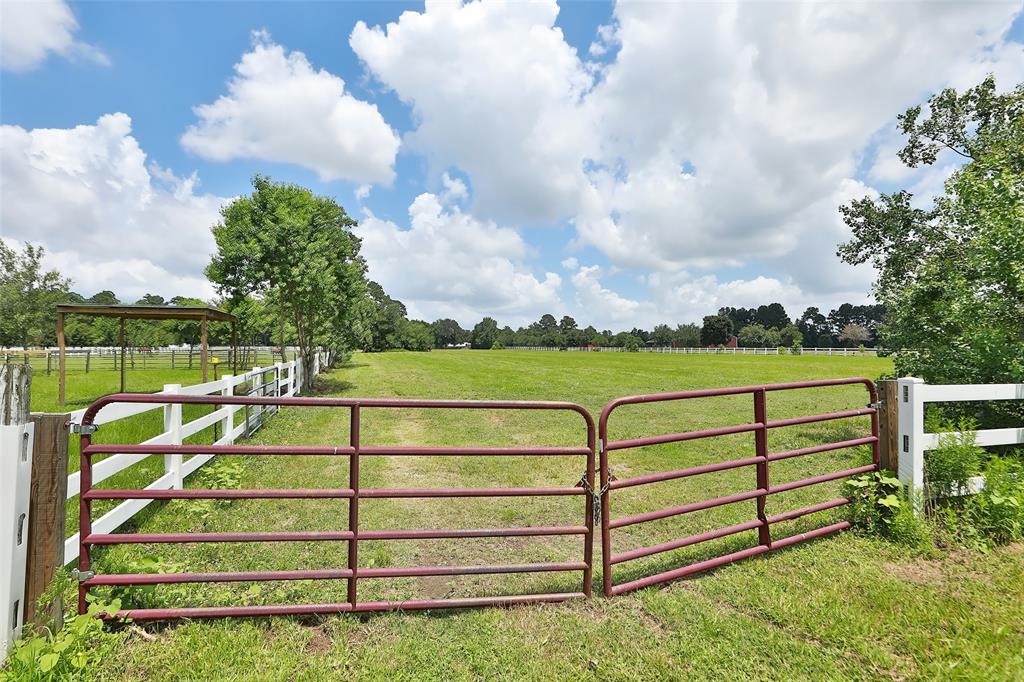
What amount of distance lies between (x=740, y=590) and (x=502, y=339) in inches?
5854

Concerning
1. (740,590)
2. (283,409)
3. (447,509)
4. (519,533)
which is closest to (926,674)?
(740,590)

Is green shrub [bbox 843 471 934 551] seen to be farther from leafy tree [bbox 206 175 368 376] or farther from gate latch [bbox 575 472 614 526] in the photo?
leafy tree [bbox 206 175 368 376]

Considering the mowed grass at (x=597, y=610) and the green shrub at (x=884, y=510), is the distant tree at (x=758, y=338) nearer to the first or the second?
the green shrub at (x=884, y=510)

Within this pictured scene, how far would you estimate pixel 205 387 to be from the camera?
7.27 m

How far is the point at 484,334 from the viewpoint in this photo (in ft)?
497

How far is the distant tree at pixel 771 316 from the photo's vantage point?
146 meters

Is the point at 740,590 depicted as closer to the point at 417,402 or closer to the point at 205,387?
the point at 417,402

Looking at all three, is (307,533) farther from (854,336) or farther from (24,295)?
(854,336)

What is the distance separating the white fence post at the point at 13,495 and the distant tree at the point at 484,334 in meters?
143

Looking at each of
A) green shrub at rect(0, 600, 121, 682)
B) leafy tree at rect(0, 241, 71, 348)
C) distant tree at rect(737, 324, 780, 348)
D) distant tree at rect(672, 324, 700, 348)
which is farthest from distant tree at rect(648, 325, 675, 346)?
green shrub at rect(0, 600, 121, 682)

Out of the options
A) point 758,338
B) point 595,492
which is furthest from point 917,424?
point 758,338

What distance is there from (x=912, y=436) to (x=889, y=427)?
0.67ft

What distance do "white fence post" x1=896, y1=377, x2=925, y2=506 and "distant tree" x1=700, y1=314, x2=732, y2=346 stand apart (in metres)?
120

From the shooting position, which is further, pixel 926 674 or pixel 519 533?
pixel 519 533
